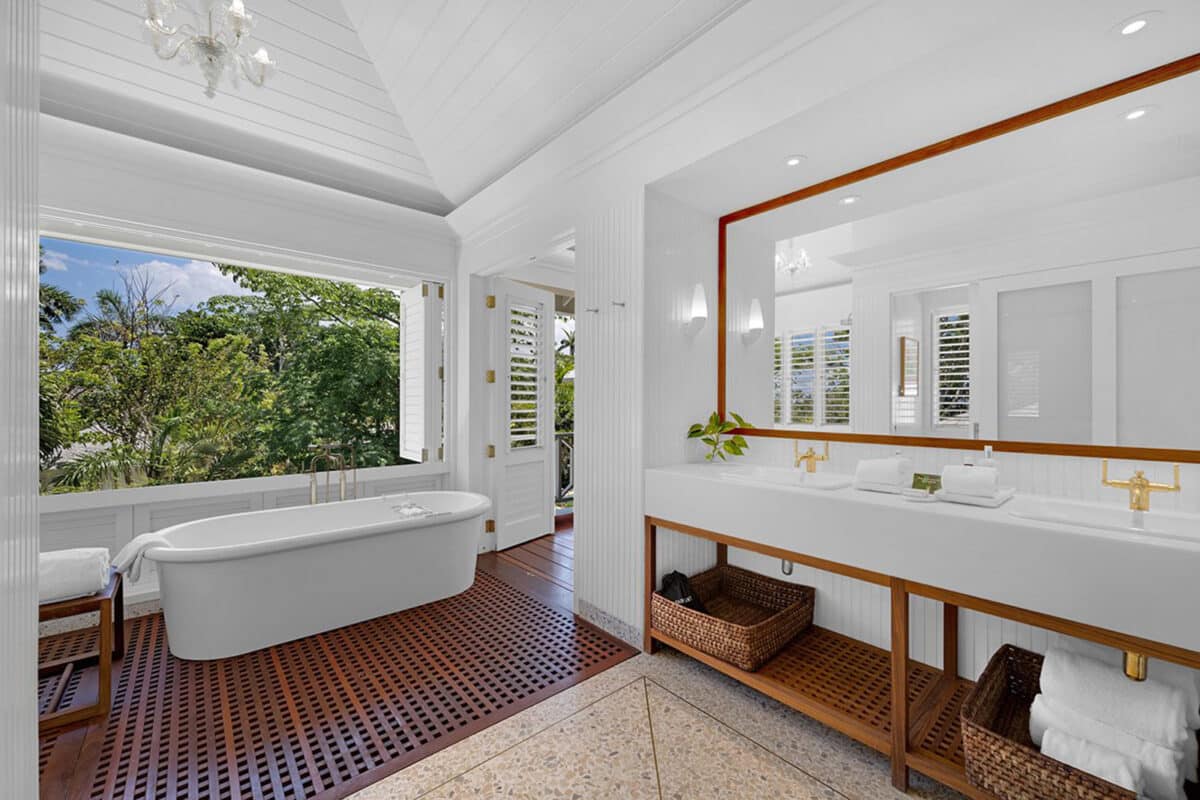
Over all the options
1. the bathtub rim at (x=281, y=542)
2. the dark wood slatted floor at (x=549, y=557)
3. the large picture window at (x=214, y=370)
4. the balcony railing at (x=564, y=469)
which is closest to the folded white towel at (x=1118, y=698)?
the dark wood slatted floor at (x=549, y=557)

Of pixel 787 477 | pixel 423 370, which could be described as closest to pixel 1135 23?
pixel 787 477

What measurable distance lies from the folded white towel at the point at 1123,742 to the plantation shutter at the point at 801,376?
1315mm

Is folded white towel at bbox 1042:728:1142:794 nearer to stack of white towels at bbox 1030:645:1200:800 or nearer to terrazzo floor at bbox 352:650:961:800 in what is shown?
stack of white towels at bbox 1030:645:1200:800

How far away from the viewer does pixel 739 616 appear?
2.56m

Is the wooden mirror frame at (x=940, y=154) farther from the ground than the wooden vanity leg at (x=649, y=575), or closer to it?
farther from the ground

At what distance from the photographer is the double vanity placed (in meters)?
1.31

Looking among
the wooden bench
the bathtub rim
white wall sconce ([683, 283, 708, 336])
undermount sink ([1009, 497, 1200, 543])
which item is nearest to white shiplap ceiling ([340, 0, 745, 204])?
white wall sconce ([683, 283, 708, 336])

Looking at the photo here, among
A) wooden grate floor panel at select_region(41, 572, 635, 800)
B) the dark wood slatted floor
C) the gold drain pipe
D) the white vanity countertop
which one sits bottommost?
wooden grate floor panel at select_region(41, 572, 635, 800)

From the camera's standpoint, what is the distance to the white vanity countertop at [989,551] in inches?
50.1

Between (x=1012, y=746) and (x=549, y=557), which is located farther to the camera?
(x=549, y=557)

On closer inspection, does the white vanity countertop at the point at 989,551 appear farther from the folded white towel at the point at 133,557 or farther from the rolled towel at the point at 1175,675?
the folded white towel at the point at 133,557

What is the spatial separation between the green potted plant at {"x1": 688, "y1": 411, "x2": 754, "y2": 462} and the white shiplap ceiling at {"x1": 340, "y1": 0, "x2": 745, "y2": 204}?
1.70m

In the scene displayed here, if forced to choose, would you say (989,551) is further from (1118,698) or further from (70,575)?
(70,575)

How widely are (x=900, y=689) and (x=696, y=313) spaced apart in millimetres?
1783
